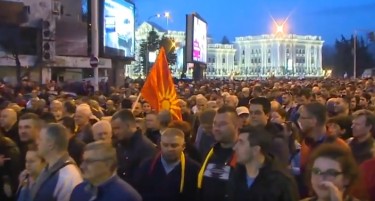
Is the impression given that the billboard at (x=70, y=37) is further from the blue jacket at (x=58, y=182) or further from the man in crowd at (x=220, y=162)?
the blue jacket at (x=58, y=182)

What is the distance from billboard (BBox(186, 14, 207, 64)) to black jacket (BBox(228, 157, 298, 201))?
136ft

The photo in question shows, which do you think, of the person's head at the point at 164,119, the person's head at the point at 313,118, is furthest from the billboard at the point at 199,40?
the person's head at the point at 313,118

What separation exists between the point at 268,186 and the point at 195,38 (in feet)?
143

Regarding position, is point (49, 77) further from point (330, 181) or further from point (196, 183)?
point (330, 181)

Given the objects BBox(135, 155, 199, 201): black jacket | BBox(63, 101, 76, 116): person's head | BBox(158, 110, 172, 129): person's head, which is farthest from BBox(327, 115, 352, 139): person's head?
BBox(63, 101, 76, 116): person's head

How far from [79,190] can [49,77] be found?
39286 mm

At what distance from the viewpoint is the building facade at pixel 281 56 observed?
522 ft

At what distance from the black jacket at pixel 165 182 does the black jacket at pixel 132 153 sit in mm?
498

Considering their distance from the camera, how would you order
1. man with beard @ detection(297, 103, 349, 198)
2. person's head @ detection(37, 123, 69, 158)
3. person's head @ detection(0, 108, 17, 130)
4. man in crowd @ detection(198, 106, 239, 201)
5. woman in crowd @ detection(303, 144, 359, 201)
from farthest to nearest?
person's head @ detection(0, 108, 17, 130) → man with beard @ detection(297, 103, 349, 198) → man in crowd @ detection(198, 106, 239, 201) → person's head @ detection(37, 123, 69, 158) → woman in crowd @ detection(303, 144, 359, 201)

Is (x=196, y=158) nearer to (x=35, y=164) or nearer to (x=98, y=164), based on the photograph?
(x=35, y=164)

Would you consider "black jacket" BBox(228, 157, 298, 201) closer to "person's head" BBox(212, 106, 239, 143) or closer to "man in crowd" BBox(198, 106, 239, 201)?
"man in crowd" BBox(198, 106, 239, 201)

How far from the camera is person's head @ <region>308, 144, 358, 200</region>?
430 centimetres

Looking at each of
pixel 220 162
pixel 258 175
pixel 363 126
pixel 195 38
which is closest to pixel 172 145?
pixel 220 162

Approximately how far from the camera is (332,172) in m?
4.33
